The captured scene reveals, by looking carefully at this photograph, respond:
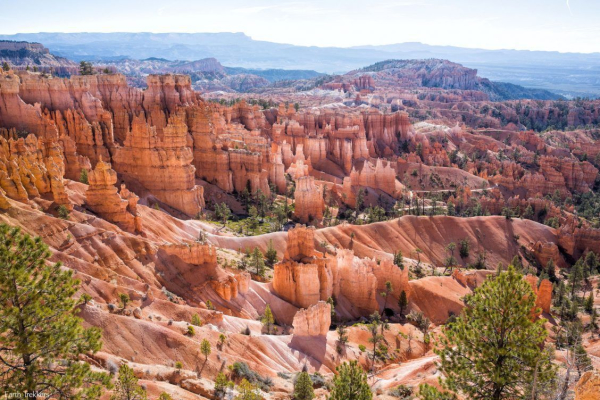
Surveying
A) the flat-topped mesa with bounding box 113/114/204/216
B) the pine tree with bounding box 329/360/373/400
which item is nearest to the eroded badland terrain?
the flat-topped mesa with bounding box 113/114/204/216

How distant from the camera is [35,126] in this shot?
52562 millimetres

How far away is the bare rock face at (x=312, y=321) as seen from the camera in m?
36.0

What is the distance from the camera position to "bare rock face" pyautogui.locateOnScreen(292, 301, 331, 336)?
36.0 meters

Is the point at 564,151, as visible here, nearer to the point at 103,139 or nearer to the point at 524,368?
the point at 103,139

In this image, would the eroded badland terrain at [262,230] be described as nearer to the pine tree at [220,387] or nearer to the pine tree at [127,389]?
the pine tree at [220,387]

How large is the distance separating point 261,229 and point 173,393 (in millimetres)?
39408

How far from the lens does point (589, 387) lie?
44.5 ft

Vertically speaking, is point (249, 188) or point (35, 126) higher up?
point (35, 126)

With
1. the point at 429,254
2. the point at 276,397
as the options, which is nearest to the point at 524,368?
the point at 276,397

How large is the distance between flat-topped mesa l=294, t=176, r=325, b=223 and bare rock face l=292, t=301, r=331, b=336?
30924 millimetres

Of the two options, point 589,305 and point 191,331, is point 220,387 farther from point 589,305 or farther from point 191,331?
point 589,305

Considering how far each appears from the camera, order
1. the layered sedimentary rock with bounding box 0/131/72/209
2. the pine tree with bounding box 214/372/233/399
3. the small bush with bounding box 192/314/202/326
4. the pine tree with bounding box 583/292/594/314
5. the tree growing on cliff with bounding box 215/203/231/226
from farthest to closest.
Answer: the tree growing on cliff with bounding box 215/203/231/226 < the pine tree with bounding box 583/292/594/314 < the layered sedimentary rock with bounding box 0/131/72/209 < the small bush with bounding box 192/314/202/326 < the pine tree with bounding box 214/372/233/399

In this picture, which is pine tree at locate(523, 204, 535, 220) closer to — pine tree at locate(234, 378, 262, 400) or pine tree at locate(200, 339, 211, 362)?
pine tree at locate(200, 339, 211, 362)

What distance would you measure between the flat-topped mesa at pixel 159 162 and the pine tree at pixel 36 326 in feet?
144
